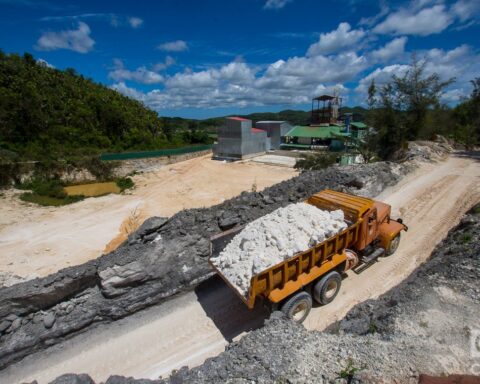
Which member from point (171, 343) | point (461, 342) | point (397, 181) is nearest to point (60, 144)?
point (171, 343)

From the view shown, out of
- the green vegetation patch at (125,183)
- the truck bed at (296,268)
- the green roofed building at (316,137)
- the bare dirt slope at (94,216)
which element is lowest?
the bare dirt slope at (94,216)

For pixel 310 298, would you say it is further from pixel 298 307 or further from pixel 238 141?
pixel 238 141

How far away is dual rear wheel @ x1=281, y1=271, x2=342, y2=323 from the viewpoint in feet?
18.7

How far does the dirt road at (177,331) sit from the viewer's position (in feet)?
19.2

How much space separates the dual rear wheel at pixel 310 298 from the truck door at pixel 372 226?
1663mm

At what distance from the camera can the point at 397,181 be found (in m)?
14.3

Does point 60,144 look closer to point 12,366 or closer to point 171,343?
point 12,366

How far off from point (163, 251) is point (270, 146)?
38.4 metres

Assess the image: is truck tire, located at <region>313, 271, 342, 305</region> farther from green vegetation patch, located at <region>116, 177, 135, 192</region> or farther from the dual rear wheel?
green vegetation patch, located at <region>116, 177, 135, 192</region>

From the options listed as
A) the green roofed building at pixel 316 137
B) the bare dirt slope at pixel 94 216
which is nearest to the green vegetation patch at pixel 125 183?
the bare dirt slope at pixel 94 216

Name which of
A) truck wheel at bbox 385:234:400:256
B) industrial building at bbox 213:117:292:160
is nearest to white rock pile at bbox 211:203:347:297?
truck wheel at bbox 385:234:400:256

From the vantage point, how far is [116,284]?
22.5 feet

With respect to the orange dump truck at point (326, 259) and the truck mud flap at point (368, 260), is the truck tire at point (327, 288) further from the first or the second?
the truck mud flap at point (368, 260)

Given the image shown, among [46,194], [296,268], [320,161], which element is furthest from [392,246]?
[46,194]
